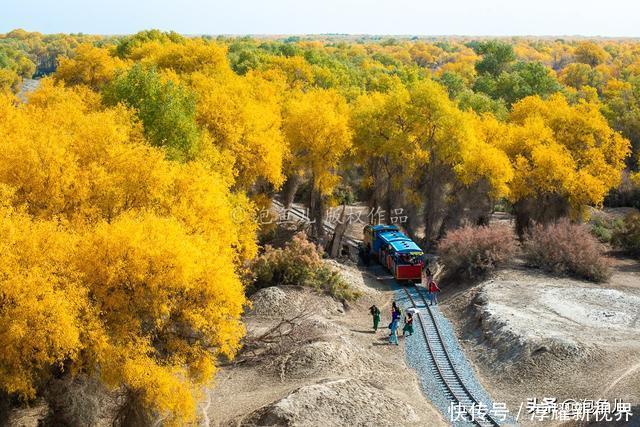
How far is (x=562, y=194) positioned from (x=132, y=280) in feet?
117

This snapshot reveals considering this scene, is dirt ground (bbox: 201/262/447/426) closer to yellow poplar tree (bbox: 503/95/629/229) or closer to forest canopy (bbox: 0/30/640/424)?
forest canopy (bbox: 0/30/640/424)

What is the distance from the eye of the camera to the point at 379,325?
32719 mm

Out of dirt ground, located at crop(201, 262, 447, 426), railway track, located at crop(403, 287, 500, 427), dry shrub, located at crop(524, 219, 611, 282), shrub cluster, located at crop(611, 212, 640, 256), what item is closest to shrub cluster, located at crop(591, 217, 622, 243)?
shrub cluster, located at crop(611, 212, 640, 256)

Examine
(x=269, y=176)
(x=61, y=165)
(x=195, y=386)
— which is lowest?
(x=195, y=386)

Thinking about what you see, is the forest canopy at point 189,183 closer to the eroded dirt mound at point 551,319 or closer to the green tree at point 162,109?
the green tree at point 162,109

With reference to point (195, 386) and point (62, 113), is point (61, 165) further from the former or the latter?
point (62, 113)

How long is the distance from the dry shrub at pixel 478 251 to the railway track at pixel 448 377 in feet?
17.3

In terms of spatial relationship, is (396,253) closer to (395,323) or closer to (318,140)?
(395,323)

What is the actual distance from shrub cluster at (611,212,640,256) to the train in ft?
55.6

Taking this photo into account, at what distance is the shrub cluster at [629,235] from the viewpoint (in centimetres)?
4641

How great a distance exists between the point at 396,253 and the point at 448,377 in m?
13.7

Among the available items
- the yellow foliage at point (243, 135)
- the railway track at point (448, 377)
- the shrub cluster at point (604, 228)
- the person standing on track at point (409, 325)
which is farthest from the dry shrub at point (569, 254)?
the yellow foliage at point (243, 135)

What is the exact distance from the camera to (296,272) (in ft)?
116

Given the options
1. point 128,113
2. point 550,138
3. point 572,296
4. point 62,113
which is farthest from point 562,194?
point 62,113
